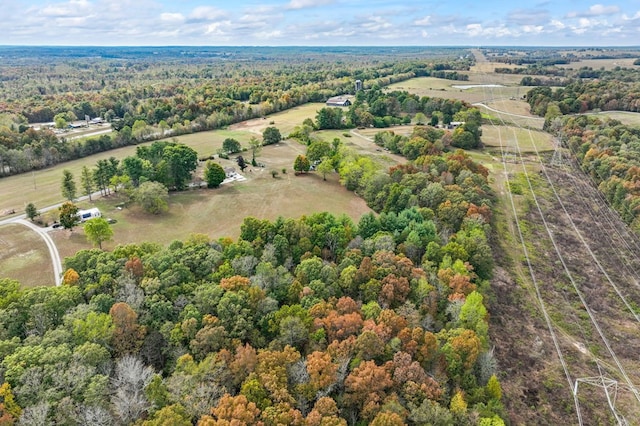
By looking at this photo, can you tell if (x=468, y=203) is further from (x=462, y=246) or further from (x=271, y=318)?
(x=271, y=318)

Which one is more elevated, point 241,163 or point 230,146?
point 230,146

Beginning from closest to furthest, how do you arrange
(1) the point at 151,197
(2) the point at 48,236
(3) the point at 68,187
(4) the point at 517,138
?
(2) the point at 48,236 < (1) the point at 151,197 < (3) the point at 68,187 < (4) the point at 517,138

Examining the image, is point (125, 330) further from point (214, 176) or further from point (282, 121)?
point (282, 121)

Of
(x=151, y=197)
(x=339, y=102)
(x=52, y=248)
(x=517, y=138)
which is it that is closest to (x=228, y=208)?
(x=151, y=197)

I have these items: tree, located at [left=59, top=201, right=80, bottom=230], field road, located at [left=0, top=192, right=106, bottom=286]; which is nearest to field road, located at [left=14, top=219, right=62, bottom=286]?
field road, located at [left=0, top=192, right=106, bottom=286]

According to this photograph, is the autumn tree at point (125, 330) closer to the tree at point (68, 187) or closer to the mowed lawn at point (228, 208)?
the mowed lawn at point (228, 208)

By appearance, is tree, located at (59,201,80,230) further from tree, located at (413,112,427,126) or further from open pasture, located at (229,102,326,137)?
tree, located at (413,112,427,126)

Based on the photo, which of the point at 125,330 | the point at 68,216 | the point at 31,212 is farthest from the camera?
the point at 31,212
